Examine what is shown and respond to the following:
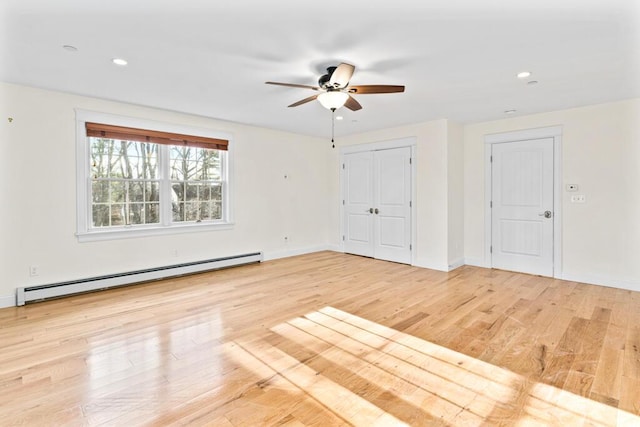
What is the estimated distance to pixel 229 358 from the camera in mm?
2566

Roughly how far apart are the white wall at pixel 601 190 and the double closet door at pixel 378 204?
217cm

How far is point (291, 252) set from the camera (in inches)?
263

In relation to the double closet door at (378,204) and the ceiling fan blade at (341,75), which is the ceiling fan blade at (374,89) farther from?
the double closet door at (378,204)

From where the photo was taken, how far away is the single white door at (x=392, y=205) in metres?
5.98

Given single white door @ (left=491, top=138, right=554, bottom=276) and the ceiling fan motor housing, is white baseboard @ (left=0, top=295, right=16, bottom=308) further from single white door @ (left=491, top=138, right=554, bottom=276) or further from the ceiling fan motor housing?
single white door @ (left=491, top=138, right=554, bottom=276)

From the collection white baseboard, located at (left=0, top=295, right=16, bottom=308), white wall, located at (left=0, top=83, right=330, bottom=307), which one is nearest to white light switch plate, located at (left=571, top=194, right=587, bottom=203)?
white wall, located at (left=0, top=83, right=330, bottom=307)

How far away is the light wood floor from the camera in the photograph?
6.39 ft

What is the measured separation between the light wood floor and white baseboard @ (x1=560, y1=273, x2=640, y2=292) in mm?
238

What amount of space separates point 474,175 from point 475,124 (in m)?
0.90

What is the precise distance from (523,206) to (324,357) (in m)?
4.40

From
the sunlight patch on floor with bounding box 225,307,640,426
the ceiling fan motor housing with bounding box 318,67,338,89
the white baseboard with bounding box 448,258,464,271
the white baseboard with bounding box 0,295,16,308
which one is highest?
the ceiling fan motor housing with bounding box 318,67,338,89

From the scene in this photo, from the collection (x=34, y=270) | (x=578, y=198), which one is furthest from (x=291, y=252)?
(x=578, y=198)

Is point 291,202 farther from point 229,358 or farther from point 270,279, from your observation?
point 229,358

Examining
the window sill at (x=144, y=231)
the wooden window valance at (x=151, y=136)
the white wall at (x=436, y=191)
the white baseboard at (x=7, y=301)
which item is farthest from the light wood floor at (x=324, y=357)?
the wooden window valance at (x=151, y=136)
